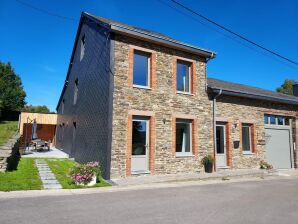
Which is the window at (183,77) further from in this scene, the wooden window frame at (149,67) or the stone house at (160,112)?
the wooden window frame at (149,67)

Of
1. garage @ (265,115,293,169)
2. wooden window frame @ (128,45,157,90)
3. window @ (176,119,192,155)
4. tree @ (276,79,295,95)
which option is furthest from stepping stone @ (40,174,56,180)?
tree @ (276,79,295,95)

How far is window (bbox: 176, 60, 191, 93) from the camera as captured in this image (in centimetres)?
1306

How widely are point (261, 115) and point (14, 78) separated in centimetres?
5644

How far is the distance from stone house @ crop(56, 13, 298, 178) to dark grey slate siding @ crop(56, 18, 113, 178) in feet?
0.15

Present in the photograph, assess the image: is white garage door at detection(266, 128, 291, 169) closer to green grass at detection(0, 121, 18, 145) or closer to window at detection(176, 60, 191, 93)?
window at detection(176, 60, 191, 93)

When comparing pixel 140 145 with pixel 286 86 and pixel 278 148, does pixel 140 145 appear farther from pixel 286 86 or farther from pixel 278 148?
pixel 286 86

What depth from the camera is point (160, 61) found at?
1225 cm

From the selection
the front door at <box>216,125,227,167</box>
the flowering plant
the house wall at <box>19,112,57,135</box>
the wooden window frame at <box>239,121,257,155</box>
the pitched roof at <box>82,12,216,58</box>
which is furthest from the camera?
the house wall at <box>19,112,57,135</box>

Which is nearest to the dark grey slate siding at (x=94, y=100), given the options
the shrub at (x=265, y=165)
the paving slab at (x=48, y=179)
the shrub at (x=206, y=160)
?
the paving slab at (x=48, y=179)

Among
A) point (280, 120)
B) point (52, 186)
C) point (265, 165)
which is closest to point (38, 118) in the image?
point (52, 186)

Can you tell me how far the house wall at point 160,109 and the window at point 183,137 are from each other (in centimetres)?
30

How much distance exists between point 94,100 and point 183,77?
14.9ft

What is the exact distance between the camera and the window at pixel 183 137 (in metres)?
12.5

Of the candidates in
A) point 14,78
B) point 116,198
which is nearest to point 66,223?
point 116,198
